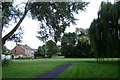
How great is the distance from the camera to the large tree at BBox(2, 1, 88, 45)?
18.1 meters

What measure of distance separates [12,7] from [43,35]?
2899mm

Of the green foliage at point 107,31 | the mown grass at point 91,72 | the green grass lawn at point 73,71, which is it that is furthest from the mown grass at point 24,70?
the green foliage at point 107,31

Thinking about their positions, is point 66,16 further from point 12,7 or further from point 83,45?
point 83,45

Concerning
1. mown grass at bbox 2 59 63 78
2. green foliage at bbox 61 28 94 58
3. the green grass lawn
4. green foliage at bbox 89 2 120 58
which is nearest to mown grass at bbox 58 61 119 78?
the green grass lawn

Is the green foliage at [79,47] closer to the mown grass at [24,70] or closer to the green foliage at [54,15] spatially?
the mown grass at [24,70]

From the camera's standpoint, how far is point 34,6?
19438 mm

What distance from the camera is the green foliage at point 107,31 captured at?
26.9m

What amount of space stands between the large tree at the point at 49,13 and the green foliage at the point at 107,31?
8808mm

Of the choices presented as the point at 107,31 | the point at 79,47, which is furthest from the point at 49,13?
the point at 79,47

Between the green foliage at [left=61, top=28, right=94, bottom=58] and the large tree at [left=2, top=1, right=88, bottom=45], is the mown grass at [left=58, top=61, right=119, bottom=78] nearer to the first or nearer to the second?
the large tree at [left=2, top=1, right=88, bottom=45]

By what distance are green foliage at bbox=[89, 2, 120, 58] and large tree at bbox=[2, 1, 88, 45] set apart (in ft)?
28.9

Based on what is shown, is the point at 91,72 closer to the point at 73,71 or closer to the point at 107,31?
the point at 73,71

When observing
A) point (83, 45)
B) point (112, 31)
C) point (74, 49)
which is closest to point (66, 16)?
point (112, 31)

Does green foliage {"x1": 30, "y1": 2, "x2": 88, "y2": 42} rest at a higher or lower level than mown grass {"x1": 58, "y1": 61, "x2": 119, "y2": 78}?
higher
